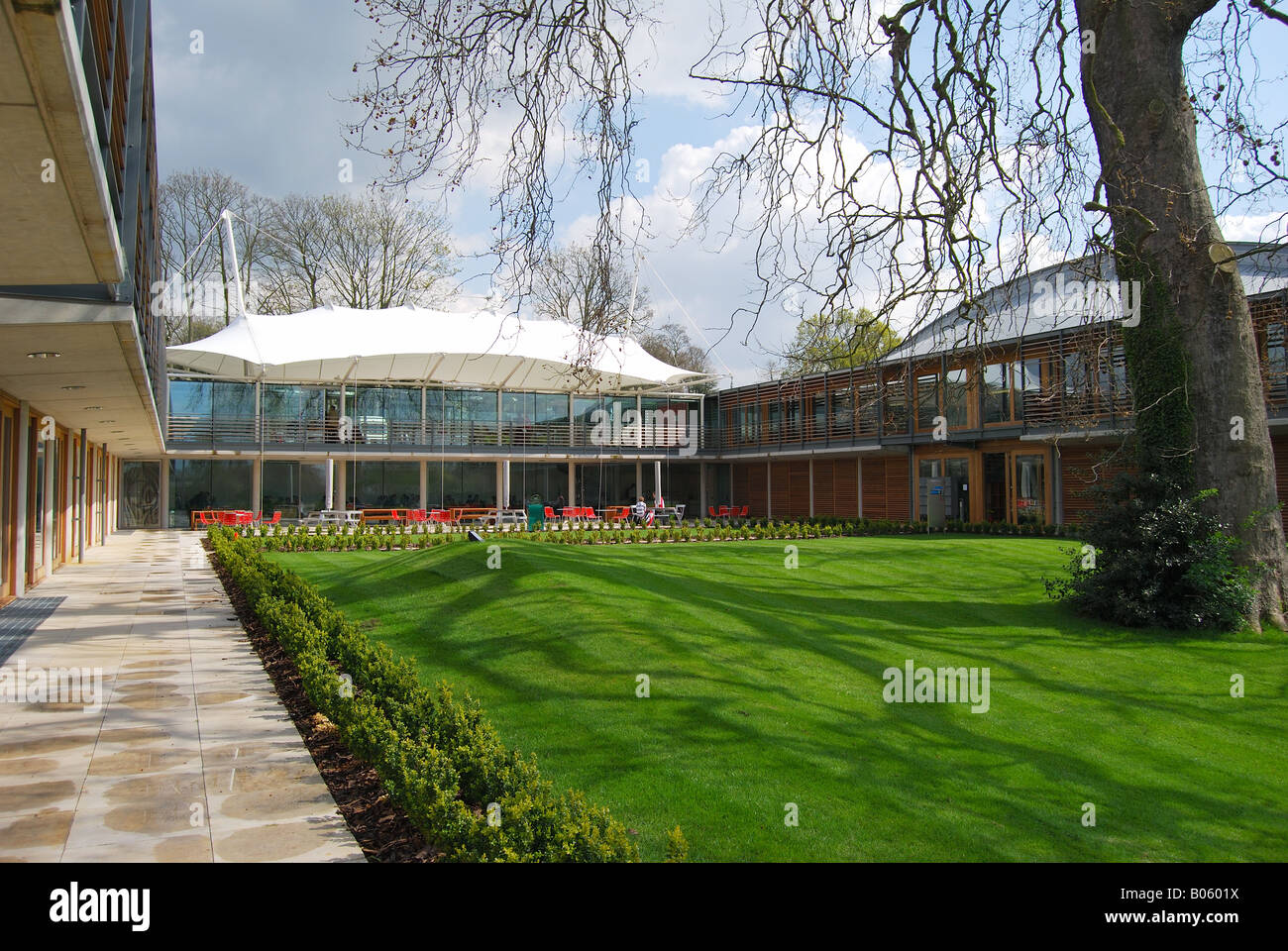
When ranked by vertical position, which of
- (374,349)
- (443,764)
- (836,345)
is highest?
(374,349)

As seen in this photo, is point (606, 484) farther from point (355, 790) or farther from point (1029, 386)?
point (355, 790)

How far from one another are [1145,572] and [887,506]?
19348mm

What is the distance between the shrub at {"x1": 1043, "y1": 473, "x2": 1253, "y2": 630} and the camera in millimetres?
9469

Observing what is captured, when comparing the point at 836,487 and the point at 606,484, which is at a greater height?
the point at 606,484

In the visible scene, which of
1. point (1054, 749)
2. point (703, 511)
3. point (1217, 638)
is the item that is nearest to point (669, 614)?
point (1054, 749)

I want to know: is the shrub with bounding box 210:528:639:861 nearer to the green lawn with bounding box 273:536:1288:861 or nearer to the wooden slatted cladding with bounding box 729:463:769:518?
the green lawn with bounding box 273:536:1288:861

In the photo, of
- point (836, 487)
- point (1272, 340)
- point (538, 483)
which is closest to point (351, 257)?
point (538, 483)

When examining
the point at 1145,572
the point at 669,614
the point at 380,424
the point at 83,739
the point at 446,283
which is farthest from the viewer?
the point at 446,283

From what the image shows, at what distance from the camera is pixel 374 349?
2797cm

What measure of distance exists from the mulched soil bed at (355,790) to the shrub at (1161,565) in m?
8.34

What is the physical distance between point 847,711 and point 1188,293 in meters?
Result: 6.75
